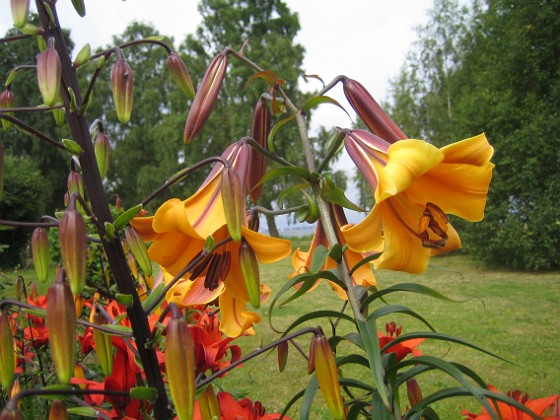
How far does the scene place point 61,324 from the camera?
20.8 inches

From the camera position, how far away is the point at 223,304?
2.59 feet

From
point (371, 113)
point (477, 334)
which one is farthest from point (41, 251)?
point (477, 334)

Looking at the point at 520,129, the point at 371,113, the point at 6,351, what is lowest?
Answer: the point at 6,351

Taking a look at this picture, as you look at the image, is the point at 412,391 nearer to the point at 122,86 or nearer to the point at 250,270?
the point at 250,270

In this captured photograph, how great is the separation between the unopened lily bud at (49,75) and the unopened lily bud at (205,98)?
179 mm

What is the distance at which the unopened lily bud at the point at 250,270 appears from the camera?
2.12ft

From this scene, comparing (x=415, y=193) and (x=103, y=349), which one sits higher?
(x=415, y=193)

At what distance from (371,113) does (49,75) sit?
464 mm

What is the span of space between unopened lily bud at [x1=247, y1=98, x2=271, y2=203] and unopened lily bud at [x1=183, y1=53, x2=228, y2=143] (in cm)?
8

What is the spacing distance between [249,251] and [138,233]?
17 centimetres

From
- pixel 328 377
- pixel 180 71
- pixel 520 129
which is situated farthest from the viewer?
pixel 520 129

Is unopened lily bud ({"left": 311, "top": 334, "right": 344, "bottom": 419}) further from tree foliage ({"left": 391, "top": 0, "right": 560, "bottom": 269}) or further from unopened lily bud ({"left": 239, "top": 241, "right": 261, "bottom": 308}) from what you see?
Result: tree foliage ({"left": 391, "top": 0, "right": 560, "bottom": 269})

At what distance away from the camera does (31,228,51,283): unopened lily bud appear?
717 millimetres

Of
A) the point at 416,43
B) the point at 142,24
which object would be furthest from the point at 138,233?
the point at 142,24
